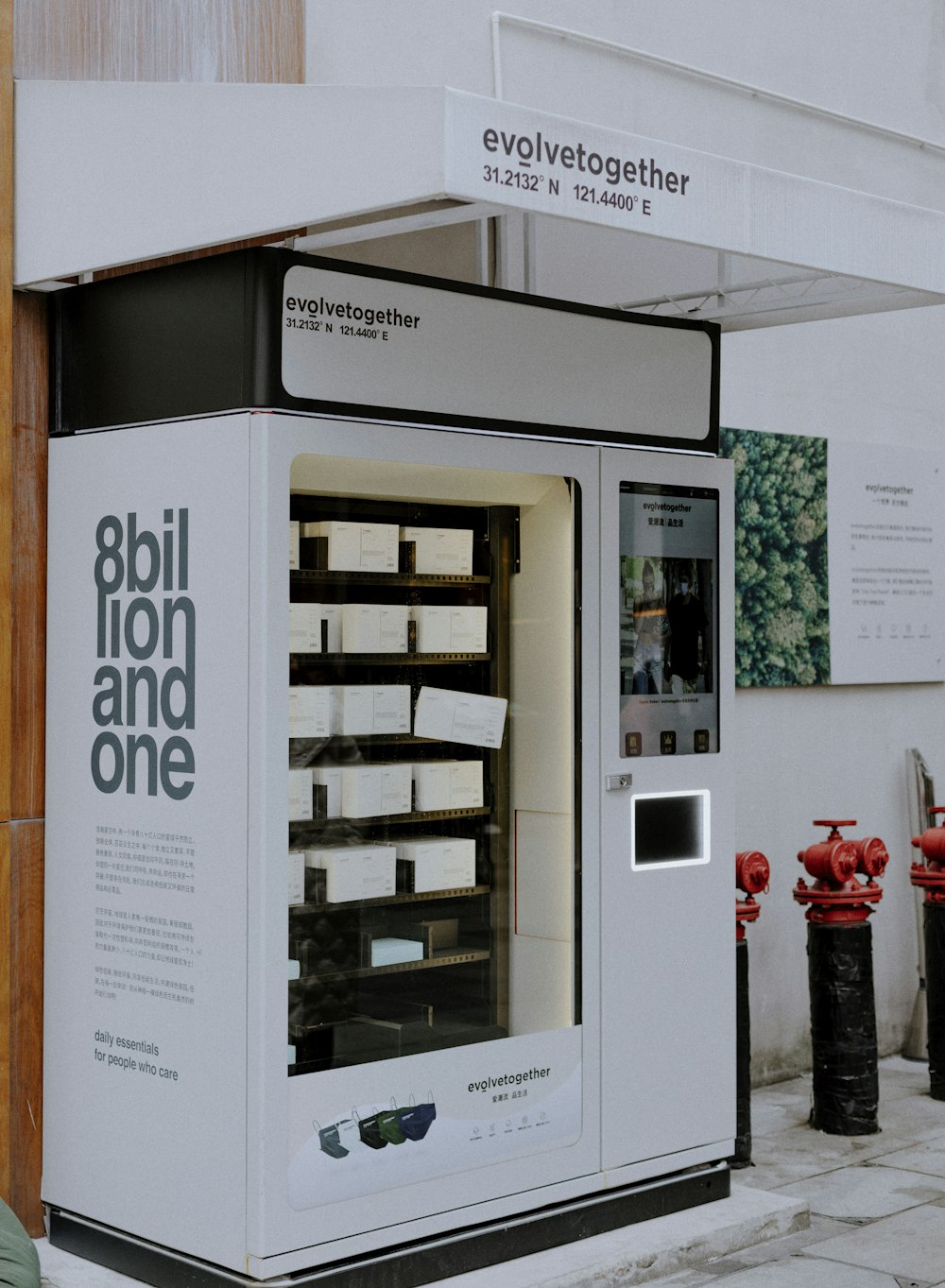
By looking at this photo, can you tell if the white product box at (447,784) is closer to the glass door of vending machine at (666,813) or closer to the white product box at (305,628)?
the glass door of vending machine at (666,813)

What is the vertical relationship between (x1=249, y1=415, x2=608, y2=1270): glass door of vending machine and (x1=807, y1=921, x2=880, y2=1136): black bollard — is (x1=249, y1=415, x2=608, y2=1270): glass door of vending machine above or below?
above

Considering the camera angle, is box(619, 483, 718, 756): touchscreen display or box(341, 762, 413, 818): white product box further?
box(619, 483, 718, 756): touchscreen display

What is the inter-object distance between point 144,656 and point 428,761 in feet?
2.90

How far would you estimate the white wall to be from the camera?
255 inches

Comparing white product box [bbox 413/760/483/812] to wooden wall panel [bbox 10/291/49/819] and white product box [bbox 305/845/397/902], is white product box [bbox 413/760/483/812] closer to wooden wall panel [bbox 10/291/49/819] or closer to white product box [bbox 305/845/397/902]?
white product box [bbox 305/845/397/902]

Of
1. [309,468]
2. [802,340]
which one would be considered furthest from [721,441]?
[309,468]

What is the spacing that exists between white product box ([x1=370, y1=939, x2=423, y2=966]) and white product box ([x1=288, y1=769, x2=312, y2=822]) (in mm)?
498

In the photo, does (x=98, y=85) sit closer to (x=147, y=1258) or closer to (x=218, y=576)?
(x=218, y=576)

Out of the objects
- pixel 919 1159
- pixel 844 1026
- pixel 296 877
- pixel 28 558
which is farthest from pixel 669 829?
pixel 28 558

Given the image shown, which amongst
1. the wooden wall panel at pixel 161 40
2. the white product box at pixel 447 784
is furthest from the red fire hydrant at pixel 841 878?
the wooden wall panel at pixel 161 40

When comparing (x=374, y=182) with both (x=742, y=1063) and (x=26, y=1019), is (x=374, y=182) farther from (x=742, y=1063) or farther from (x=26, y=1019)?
(x=742, y=1063)

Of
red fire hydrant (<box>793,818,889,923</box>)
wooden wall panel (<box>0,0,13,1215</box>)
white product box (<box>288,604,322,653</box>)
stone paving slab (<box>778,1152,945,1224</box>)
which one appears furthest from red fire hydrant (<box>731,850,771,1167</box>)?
wooden wall panel (<box>0,0,13,1215</box>)

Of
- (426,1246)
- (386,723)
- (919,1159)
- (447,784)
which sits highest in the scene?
(386,723)

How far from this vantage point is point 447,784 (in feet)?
15.2
